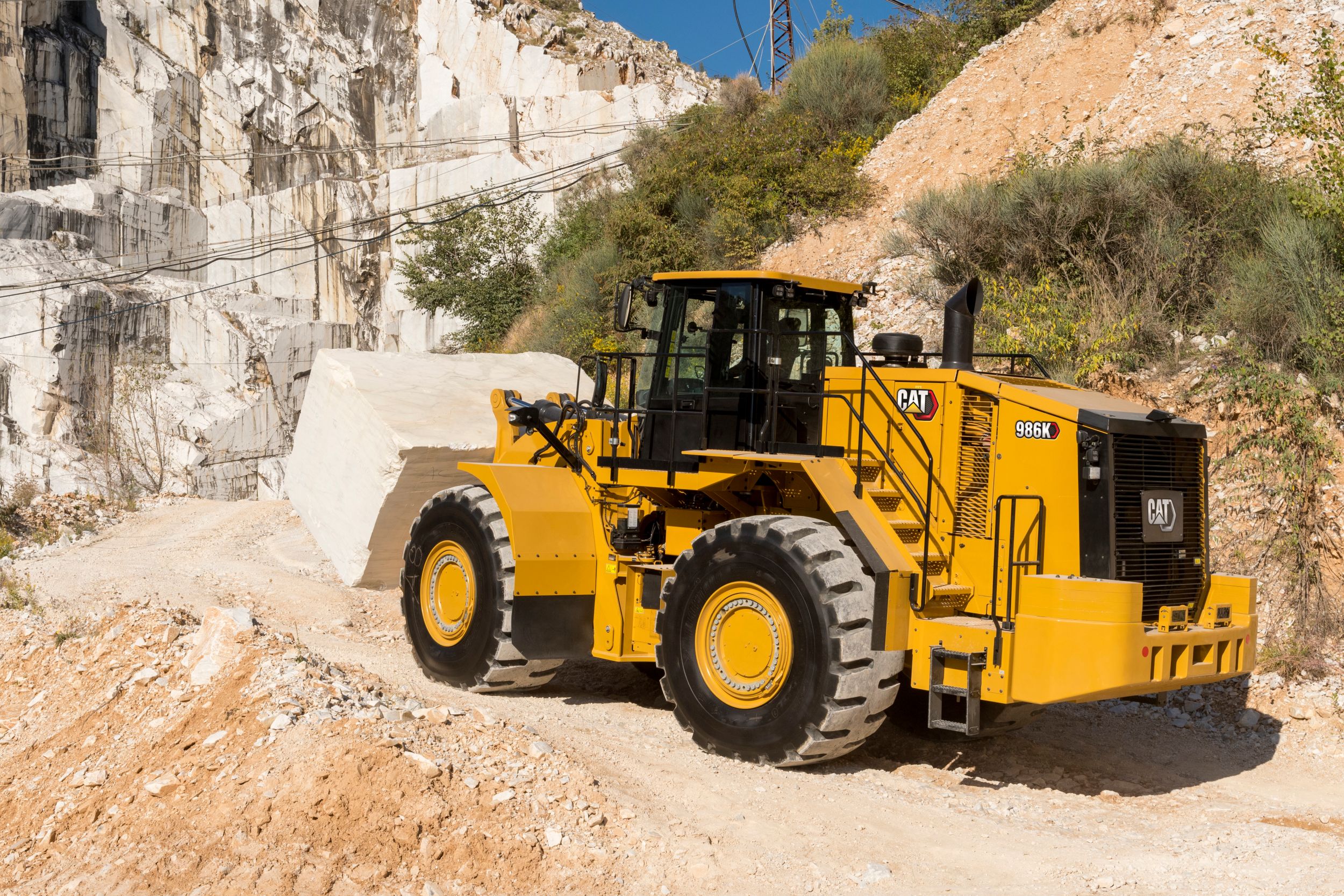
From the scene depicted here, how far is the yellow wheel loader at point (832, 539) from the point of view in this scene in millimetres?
6445

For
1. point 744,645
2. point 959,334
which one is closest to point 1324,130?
point 959,334

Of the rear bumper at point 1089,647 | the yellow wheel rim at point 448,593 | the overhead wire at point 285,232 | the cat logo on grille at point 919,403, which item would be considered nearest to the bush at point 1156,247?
the cat logo on grille at point 919,403

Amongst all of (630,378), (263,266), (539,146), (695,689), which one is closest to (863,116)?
(539,146)

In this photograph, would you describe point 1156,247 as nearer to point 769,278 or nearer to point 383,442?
point 769,278

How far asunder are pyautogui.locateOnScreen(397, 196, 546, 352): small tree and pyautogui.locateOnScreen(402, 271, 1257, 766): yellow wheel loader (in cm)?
2199

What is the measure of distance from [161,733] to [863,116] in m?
21.6

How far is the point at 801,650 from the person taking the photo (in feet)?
21.7

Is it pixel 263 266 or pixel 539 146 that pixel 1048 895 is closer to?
pixel 539 146

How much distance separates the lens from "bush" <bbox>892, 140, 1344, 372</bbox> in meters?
12.2

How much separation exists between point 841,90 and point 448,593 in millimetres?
19185

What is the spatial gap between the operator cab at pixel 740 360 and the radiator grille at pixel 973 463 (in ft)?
2.67

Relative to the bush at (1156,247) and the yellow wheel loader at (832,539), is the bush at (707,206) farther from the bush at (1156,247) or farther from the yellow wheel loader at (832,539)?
the yellow wheel loader at (832,539)

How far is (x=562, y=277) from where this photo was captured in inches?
1126

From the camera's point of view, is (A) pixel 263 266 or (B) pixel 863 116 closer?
(B) pixel 863 116
